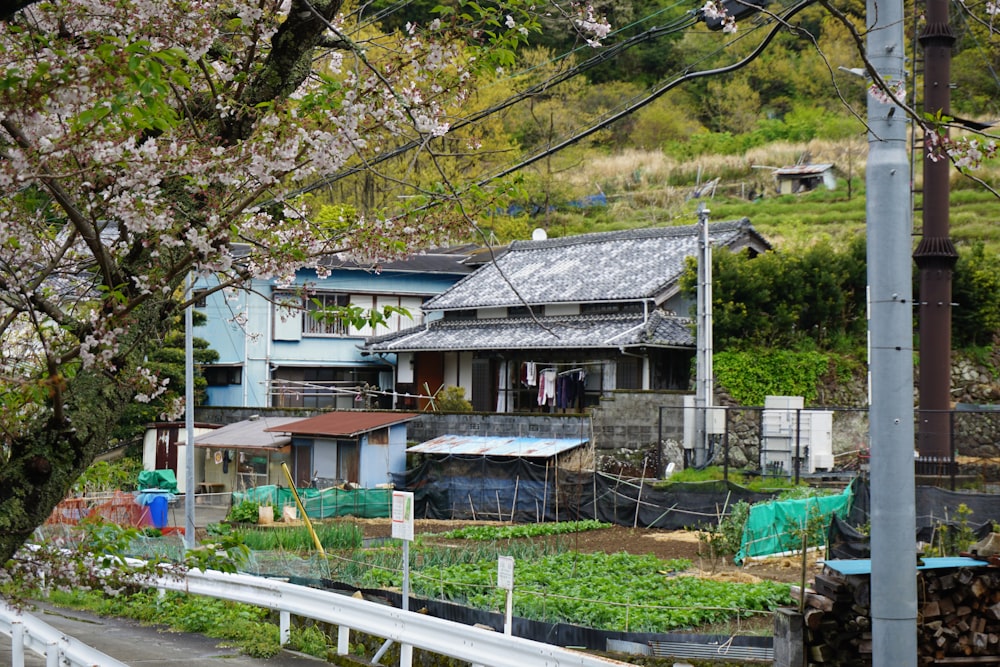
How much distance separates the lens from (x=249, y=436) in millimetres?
31969

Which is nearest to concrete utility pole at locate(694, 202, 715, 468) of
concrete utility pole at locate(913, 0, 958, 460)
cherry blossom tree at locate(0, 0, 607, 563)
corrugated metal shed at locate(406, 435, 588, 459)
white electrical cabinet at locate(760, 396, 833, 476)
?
white electrical cabinet at locate(760, 396, 833, 476)

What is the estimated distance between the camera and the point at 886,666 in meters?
5.87

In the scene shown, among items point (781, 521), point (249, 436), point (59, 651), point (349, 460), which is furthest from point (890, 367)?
point (249, 436)

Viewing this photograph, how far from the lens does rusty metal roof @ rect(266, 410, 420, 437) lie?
1153 inches

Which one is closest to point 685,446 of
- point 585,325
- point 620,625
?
point 585,325

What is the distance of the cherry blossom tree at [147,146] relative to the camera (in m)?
5.36

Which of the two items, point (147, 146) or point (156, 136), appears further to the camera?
point (156, 136)

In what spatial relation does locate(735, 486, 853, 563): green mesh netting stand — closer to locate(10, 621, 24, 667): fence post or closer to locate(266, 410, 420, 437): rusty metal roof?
locate(266, 410, 420, 437): rusty metal roof

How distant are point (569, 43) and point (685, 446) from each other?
1352 inches

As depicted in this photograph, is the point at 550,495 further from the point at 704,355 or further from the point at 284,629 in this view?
the point at 284,629

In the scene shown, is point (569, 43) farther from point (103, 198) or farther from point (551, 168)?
point (103, 198)

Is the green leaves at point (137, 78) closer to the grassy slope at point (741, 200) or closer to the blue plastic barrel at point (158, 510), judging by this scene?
the blue plastic barrel at point (158, 510)

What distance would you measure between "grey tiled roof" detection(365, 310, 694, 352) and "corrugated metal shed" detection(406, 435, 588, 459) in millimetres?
3298

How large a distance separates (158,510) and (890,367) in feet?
69.4
